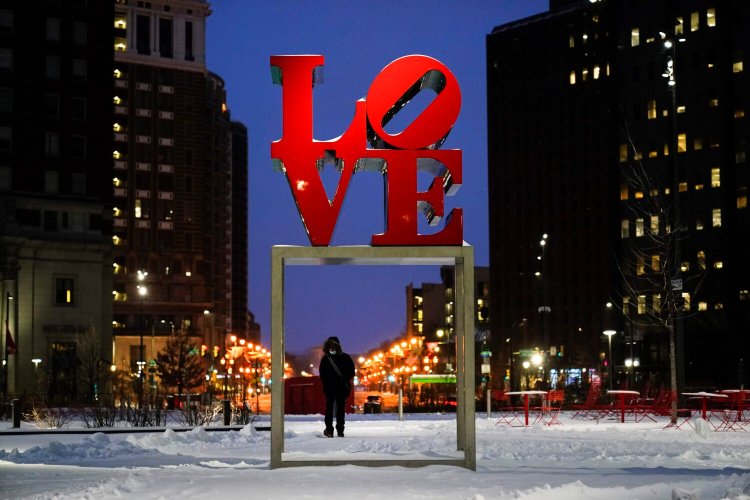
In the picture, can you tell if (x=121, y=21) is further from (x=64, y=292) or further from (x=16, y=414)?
(x=16, y=414)

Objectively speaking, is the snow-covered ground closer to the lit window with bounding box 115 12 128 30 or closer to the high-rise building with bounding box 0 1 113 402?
the high-rise building with bounding box 0 1 113 402

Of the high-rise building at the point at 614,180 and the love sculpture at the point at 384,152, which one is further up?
the high-rise building at the point at 614,180

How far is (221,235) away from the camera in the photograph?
188000 mm

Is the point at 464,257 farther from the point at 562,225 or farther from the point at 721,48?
the point at 562,225

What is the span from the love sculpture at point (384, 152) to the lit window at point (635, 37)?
356 ft

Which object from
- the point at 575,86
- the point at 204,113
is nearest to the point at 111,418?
the point at 204,113

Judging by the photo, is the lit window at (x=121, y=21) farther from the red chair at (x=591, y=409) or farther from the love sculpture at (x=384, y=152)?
the love sculpture at (x=384, y=152)

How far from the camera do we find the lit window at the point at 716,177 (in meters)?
112

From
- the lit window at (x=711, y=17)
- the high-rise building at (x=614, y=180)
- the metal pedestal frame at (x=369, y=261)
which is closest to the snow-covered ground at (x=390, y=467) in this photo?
the metal pedestal frame at (x=369, y=261)

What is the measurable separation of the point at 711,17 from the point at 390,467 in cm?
10705

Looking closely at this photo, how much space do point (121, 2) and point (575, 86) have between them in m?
62.5

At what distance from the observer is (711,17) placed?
11419 cm

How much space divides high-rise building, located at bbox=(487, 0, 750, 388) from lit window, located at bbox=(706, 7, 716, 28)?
0.10 m

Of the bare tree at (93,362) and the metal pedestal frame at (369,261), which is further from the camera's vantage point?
the bare tree at (93,362)
